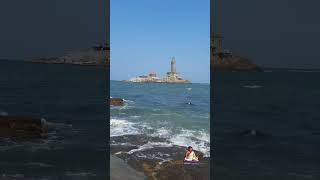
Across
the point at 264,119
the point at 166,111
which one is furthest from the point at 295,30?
the point at 166,111

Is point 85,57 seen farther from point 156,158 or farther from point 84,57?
point 156,158

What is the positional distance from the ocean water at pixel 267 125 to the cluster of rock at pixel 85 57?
4.85 meters

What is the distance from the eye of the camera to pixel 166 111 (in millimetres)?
28250

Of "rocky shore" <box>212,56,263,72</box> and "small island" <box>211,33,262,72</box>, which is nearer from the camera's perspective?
"small island" <box>211,33,262,72</box>

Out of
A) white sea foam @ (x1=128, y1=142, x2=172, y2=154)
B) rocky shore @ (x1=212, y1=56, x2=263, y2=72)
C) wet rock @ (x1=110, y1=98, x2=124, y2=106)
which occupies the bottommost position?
white sea foam @ (x1=128, y1=142, x2=172, y2=154)

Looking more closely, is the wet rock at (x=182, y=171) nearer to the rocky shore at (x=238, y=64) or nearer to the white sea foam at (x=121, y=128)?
the rocky shore at (x=238, y=64)

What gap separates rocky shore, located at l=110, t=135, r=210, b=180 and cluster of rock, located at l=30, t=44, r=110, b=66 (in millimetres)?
3632

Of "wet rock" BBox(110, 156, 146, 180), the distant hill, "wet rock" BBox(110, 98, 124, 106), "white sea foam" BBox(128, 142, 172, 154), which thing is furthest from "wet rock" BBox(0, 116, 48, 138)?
"wet rock" BBox(110, 98, 124, 106)

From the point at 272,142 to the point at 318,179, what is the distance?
1.80 m

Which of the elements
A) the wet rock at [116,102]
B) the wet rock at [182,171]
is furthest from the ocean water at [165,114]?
the wet rock at [182,171]

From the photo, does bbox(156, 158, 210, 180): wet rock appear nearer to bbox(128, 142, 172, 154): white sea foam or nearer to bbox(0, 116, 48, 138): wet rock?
bbox(128, 142, 172, 154): white sea foam

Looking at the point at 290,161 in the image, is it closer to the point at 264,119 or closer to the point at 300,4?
the point at 264,119

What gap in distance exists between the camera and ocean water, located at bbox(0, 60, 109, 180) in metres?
12.7

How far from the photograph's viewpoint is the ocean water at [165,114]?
20094 millimetres
